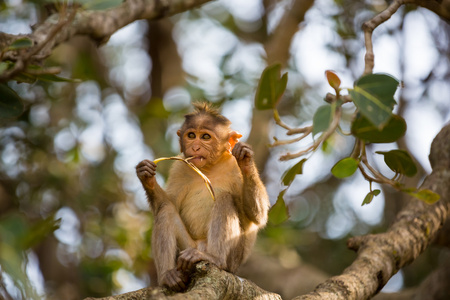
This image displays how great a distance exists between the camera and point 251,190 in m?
5.82

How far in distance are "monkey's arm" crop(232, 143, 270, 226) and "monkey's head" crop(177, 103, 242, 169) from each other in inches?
28.4

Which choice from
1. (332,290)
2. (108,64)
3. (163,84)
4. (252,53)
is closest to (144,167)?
(332,290)

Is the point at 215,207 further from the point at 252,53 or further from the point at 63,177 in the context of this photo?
the point at 252,53

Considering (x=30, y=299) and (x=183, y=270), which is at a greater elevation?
(x=30, y=299)

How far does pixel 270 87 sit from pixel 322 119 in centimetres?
74

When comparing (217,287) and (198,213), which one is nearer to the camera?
(217,287)

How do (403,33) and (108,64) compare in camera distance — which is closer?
(403,33)

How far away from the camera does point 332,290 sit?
5.23m

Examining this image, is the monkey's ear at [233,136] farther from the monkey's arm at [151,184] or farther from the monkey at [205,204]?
the monkey's arm at [151,184]

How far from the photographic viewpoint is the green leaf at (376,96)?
3.39 m

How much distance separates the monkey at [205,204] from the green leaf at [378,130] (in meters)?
1.54

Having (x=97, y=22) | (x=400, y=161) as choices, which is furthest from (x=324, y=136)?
(x=97, y=22)

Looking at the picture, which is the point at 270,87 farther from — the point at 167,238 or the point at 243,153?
the point at 167,238

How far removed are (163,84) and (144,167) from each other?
6269mm
